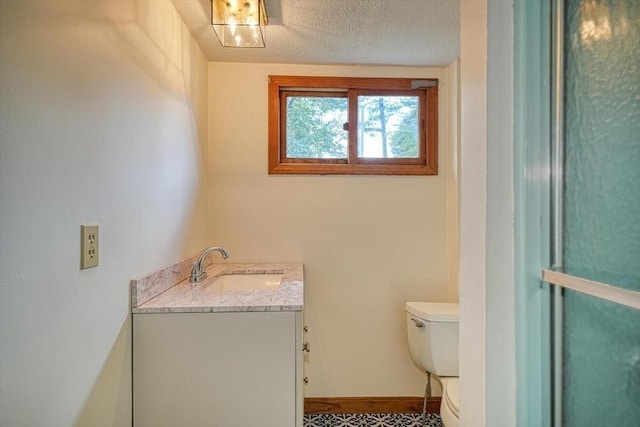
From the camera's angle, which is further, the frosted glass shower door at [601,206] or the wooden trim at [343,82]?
the wooden trim at [343,82]

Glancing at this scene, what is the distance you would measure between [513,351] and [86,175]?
3.80 ft

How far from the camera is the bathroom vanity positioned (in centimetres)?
117

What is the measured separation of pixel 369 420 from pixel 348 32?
229 cm

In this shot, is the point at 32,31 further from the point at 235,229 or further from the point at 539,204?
the point at 235,229

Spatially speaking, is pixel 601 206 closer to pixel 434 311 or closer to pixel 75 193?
pixel 75 193

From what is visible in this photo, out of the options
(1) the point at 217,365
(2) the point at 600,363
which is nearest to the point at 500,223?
(2) the point at 600,363

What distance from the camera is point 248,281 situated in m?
1.94

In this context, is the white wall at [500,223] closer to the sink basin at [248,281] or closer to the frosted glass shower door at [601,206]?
the frosted glass shower door at [601,206]

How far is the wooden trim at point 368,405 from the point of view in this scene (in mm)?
2104

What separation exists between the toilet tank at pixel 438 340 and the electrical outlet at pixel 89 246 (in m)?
1.62

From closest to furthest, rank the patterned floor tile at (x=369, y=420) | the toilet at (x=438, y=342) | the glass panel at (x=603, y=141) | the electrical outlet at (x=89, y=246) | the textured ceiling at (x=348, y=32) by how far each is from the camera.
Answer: the glass panel at (x=603, y=141)
the electrical outlet at (x=89, y=246)
the textured ceiling at (x=348, y=32)
the toilet at (x=438, y=342)
the patterned floor tile at (x=369, y=420)

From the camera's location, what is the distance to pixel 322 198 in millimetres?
2174

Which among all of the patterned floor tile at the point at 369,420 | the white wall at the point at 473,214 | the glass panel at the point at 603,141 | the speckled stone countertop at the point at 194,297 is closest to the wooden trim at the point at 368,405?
the patterned floor tile at the point at 369,420

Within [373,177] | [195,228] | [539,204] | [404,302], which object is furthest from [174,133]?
[404,302]
